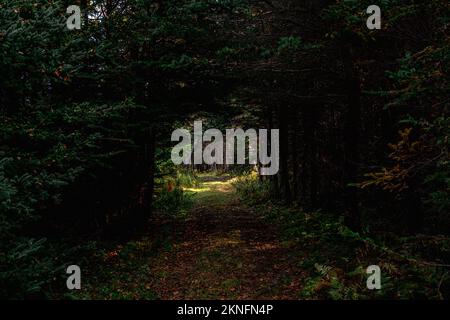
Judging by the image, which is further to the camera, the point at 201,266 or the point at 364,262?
the point at 201,266

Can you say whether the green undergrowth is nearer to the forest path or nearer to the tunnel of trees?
the tunnel of trees

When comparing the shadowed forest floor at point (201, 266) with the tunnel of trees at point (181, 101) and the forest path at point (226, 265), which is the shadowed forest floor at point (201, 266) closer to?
the forest path at point (226, 265)

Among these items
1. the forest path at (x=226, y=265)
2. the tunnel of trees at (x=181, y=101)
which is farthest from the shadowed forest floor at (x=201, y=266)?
the tunnel of trees at (x=181, y=101)

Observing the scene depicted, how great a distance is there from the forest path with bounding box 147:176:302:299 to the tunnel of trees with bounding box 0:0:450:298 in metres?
1.99

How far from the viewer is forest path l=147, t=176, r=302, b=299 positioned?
854cm

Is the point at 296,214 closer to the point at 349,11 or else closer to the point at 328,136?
the point at 328,136

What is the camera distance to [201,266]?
1048 cm

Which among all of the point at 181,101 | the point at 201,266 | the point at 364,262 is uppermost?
the point at 181,101

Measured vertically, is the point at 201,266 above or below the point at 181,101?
below

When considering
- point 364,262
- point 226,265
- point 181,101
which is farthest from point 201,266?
point 181,101

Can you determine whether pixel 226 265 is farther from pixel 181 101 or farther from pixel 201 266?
pixel 181 101

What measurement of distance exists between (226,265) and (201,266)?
66cm

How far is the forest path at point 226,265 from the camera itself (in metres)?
8.54

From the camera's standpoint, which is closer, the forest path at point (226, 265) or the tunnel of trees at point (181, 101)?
the tunnel of trees at point (181, 101)
